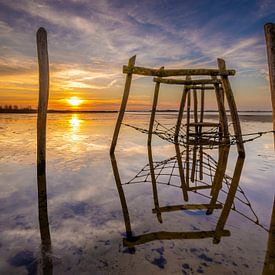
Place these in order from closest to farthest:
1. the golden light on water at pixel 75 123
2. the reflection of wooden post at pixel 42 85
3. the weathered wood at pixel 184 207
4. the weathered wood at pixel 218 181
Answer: the weathered wood at pixel 184 207, the weathered wood at pixel 218 181, the reflection of wooden post at pixel 42 85, the golden light on water at pixel 75 123

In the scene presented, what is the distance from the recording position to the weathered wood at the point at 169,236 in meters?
2.81

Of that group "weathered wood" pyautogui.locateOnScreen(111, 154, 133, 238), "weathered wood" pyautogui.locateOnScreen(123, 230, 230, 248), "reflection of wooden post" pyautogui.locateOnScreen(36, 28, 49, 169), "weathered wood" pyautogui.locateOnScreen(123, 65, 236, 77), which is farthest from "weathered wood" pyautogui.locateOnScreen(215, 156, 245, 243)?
"reflection of wooden post" pyautogui.locateOnScreen(36, 28, 49, 169)

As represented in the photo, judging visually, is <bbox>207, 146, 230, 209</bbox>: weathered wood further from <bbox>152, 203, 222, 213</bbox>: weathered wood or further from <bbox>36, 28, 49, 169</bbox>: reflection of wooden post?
<bbox>36, 28, 49, 169</bbox>: reflection of wooden post

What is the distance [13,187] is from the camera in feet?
16.0

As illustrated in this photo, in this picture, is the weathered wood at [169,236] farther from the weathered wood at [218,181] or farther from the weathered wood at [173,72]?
the weathered wood at [173,72]

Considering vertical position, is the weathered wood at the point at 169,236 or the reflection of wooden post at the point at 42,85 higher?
the reflection of wooden post at the point at 42,85

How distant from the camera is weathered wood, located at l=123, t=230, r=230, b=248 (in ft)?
9.21

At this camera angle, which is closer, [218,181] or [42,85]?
[42,85]

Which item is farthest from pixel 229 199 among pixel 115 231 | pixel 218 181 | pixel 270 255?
pixel 115 231

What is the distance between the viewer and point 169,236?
116 inches

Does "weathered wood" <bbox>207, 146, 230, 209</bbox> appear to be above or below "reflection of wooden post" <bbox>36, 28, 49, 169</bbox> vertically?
below

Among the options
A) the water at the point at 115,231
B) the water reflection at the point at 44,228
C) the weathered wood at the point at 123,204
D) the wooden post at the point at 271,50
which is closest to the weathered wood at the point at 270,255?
the water at the point at 115,231

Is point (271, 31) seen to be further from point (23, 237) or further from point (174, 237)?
point (23, 237)

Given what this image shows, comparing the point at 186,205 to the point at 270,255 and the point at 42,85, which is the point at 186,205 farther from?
the point at 42,85
